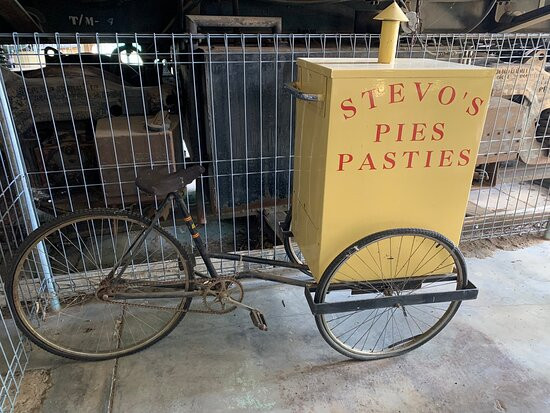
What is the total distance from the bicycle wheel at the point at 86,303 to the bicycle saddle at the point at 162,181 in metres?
0.20

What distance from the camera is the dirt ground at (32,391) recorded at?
1742mm

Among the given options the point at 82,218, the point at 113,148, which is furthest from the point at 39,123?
the point at 82,218

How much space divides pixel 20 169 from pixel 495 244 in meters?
3.14

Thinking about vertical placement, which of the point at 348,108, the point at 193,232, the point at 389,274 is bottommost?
the point at 389,274

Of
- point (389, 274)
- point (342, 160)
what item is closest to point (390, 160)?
point (342, 160)

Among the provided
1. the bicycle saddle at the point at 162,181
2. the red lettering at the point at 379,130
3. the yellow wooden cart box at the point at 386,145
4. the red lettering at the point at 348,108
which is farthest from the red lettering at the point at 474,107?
the bicycle saddle at the point at 162,181

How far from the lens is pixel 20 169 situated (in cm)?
197

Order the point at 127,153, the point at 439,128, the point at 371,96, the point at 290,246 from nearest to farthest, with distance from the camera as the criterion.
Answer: the point at 371,96 < the point at 439,128 < the point at 127,153 < the point at 290,246

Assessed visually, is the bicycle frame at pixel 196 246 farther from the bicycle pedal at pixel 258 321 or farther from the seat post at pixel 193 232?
the bicycle pedal at pixel 258 321

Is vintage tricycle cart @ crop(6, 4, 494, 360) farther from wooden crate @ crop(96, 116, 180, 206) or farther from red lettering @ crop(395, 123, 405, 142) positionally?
wooden crate @ crop(96, 116, 180, 206)

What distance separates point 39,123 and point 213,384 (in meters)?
2.01

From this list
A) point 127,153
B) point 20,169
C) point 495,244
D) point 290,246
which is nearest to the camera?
point 20,169

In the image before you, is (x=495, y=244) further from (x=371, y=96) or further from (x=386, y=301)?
(x=371, y=96)

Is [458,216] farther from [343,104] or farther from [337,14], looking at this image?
[337,14]
